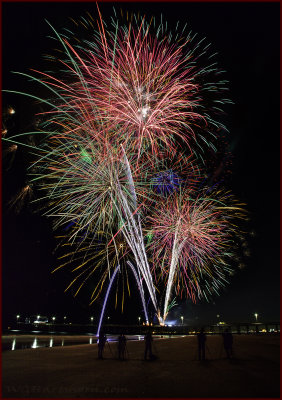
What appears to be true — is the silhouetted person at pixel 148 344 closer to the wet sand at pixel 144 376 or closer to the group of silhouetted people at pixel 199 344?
the group of silhouetted people at pixel 199 344

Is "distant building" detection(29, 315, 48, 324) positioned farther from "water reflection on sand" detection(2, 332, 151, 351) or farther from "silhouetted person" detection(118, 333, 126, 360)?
"silhouetted person" detection(118, 333, 126, 360)

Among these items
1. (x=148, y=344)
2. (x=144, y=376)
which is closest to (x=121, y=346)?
(x=148, y=344)

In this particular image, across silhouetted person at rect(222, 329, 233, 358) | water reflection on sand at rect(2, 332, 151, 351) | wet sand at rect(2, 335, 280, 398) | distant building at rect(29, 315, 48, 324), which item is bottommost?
distant building at rect(29, 315, 48, 324)

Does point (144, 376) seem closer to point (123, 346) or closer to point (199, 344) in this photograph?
point (123, 346)

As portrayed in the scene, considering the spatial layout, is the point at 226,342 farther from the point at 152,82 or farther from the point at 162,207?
the point at 152,82

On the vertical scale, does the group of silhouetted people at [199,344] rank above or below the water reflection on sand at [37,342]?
above

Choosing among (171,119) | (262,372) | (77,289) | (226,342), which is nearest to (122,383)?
(262,372)

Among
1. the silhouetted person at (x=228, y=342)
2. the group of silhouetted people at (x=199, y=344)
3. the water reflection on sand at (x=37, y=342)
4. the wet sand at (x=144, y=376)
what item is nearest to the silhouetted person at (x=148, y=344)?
the group of silhouetted people at (x=199, y=344)

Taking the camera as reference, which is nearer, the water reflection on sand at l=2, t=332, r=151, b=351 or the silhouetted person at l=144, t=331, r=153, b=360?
the silhouetted person at l=144, t=331, r=153, b=360

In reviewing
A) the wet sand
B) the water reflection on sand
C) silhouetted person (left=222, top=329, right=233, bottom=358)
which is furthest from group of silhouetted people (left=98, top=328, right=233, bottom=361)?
the water reflection on sand

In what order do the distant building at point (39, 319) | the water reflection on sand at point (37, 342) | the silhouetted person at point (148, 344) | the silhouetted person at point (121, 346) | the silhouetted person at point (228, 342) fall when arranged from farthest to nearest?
the distant building at point (39, 319) < the water reflection on sand at point (37, 342) < the silhouetted person at point (121, 346) < the silhouetted person at point (148, 344) < the silhouetted person at point (228, 342)
